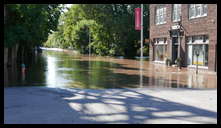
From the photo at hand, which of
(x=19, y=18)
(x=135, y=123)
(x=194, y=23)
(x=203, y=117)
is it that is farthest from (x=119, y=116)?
(x=194, y=23)

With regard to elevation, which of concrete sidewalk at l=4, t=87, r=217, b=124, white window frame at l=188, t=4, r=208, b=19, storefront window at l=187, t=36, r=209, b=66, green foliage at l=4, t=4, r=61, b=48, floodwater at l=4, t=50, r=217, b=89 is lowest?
concrete sidewalk at l=4, t=87, r=217, b=124

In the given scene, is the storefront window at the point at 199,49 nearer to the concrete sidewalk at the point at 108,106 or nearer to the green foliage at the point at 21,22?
the concrete sidewalk at the point at 108,106

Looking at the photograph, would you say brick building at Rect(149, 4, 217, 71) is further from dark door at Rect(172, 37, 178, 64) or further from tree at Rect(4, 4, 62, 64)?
tree at Rect(4, 4, 62, 64)

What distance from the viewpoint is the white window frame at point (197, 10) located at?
89.4ft

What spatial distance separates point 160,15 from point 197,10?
26.2 feet

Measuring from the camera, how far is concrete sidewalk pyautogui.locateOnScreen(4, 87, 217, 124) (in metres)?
9.24

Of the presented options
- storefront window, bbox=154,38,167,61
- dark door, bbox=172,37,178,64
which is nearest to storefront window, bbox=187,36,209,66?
dark door, bbox=172,37,178,64

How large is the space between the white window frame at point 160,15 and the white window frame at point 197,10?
5615 mm

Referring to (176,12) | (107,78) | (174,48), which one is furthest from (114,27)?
(107,78)

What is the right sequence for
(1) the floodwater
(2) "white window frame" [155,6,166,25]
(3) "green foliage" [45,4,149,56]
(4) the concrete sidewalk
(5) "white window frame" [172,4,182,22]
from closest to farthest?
(4) the concrete sidewalk → (1) the floodwater → (5) "white window frame" [172,4,182,22] → (2) "white window frame" [155,6,166,25] → (3) "green foliage" [45,4,149,56]

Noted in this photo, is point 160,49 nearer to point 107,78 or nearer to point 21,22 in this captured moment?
point 107,78

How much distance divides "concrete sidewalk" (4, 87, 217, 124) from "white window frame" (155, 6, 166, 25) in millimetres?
20490

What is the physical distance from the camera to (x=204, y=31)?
27016 mm

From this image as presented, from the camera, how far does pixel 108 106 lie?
11234mm
